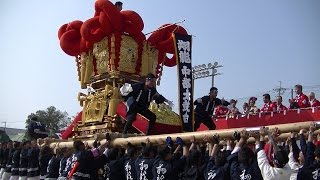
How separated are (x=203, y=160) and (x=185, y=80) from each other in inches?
154

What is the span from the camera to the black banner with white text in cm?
913

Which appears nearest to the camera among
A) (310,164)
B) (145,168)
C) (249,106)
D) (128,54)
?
(310,164)

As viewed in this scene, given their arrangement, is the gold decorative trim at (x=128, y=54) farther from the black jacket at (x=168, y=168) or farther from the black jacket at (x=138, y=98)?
the black jacket at (x=168, y=168)

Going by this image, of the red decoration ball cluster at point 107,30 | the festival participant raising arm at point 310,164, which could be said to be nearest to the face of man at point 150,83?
the red decoration ball cluster at point 107,30

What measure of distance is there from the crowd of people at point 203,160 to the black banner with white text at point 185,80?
2014 millimetres

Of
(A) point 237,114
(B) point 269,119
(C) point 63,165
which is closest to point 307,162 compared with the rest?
(C) point 63,165

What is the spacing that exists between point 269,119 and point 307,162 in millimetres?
5753

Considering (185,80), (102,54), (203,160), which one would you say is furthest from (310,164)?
(102,54)

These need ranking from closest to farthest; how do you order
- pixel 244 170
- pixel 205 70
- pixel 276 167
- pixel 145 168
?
pixel 276 167 → pixel 244 170 → pixel 145 168 → pixel 205 70

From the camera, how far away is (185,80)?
30.5 ft

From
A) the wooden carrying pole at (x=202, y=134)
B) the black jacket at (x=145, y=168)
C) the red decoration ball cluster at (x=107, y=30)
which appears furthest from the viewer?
the red decoration ball cluster at (x=107, y=30)

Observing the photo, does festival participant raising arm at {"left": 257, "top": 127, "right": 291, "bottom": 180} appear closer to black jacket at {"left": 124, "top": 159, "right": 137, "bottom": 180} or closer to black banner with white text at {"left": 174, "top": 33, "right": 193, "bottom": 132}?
black jacket at {"left": 124, "top": 159, "right": 137, "bottom": 180}

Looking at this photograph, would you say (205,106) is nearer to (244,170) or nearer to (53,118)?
(244,170)

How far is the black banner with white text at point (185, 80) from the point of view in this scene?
9.13 metres
